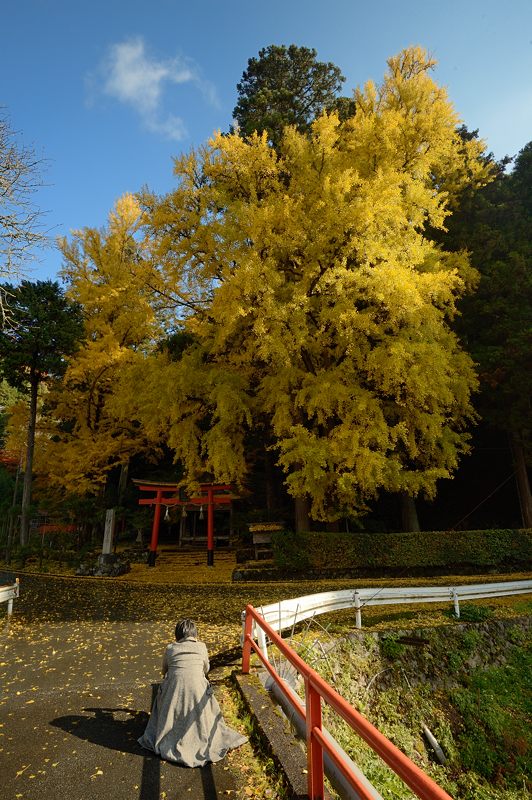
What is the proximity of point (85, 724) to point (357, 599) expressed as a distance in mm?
4750

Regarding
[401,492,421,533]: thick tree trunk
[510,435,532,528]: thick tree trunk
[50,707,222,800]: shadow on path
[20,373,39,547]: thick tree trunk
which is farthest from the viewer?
[20,373,39,547]: thick tree trunk

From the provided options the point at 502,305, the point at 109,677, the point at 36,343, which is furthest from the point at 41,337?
the point at 502,305

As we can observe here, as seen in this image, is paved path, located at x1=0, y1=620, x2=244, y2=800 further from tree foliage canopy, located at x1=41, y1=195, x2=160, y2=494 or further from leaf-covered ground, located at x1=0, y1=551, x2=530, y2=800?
tree foliage canopy, located at x1=41, y1=195, x2=160, y2=494

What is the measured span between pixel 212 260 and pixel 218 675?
10970mm

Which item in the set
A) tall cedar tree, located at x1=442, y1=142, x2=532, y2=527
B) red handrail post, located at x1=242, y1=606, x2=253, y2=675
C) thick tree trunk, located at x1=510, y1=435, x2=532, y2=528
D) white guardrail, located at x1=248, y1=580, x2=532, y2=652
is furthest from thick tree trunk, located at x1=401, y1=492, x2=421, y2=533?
red handrail post, located at x1=242, y1=606, x2=253, y2=675

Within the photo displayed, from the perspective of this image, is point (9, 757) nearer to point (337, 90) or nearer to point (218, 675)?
point (218, 675)

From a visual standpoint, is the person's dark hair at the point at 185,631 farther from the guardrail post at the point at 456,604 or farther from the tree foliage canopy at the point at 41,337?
the tree foliage canopy at the point at 41,337

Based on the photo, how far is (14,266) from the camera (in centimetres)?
602

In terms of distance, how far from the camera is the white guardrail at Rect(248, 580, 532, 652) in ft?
21.0

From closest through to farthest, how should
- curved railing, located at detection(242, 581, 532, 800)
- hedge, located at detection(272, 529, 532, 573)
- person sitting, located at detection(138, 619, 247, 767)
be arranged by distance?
curved railing, located at detection(242, 581, 532, 800) → person sitting, located at detection(138, 619, 247, 767) → hedge, located at detection(272, 529, 532, 573)

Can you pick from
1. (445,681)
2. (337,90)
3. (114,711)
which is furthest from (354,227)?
(337,90)

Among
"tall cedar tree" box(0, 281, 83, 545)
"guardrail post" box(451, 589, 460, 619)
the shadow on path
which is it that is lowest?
the shadow on path

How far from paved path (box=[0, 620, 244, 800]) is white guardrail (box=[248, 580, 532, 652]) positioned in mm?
1456

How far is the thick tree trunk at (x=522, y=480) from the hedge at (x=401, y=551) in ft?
9.65
